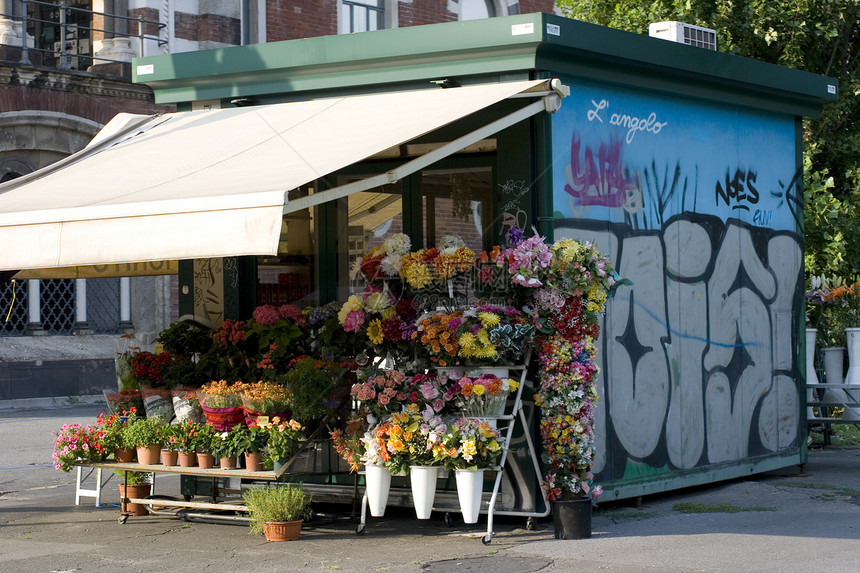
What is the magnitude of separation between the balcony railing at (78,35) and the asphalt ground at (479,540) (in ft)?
39.3

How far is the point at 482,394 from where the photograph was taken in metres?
8.04

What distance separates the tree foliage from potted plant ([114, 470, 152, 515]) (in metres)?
9.02

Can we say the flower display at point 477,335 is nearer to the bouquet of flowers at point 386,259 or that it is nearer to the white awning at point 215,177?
the bouquet of flowers at point 386,259

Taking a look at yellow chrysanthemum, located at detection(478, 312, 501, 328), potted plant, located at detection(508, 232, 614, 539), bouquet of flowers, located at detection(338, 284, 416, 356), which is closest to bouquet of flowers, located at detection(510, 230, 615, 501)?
potted plant, located at detection(508, 232, 614, 539)

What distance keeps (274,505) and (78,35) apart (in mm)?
15618

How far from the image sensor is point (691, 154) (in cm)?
1010

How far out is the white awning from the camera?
7160mm

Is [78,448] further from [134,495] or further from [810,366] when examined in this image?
[810,366]

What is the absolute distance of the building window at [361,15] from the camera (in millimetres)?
24594

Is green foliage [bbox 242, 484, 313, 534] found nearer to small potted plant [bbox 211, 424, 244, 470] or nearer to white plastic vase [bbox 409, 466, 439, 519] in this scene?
small potted plant [bbox 211, 424, 244, 470]

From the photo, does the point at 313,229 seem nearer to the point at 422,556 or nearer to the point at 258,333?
the point at 258,333

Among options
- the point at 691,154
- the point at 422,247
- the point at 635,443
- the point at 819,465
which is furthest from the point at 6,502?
the point at 819,465

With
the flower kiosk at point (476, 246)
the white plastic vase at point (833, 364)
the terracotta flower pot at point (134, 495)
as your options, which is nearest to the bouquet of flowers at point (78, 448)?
the terracotta flower pot at point (134, 495)

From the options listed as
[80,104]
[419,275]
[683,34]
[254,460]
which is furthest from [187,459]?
[80,104]
